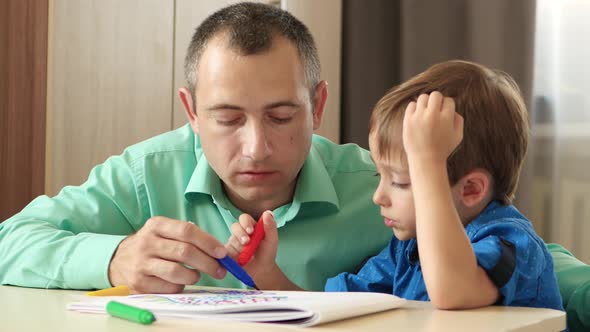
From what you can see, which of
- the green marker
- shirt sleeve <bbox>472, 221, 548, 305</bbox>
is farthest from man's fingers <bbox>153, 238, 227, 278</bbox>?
shirt sleeve <bbox>472, 221, 548, 305</bbox>

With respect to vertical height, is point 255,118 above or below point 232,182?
above

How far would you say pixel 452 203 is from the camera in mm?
1058

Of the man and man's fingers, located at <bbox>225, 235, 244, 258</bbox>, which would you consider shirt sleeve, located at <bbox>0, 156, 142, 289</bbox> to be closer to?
the man

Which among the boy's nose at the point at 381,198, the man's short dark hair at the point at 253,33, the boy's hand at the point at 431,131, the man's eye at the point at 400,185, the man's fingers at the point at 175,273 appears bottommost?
the man's fingers at the point at 175,273

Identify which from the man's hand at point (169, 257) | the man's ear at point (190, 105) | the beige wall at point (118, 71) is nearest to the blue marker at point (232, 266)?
the man's hand at point (169, 257)

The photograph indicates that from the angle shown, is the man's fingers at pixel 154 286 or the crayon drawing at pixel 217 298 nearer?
the crayon drawing at pixel 217 298

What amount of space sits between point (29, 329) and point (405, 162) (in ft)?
1.88

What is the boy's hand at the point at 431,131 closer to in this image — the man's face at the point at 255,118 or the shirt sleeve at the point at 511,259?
the shirt sleeve at the point at 511,259

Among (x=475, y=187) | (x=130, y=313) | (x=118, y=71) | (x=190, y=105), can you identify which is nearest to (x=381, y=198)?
(x=475, y=187)

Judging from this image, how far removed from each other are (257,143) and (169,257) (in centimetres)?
32

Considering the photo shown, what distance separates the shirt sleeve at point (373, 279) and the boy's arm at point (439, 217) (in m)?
0.33

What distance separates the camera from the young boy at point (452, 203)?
1047 mm

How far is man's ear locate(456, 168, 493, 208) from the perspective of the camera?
1230 mm

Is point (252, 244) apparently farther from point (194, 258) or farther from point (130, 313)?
point (130, 313)
